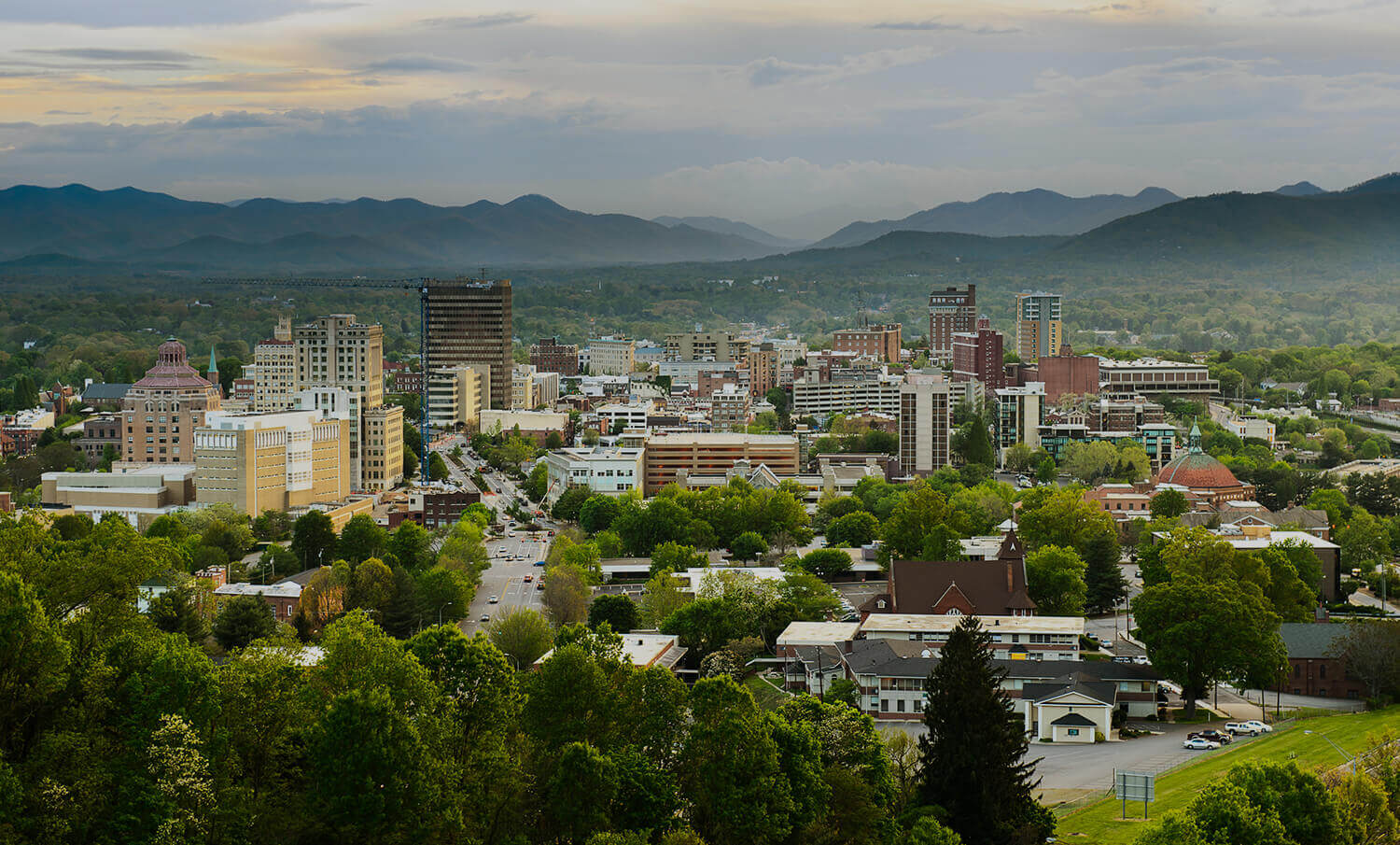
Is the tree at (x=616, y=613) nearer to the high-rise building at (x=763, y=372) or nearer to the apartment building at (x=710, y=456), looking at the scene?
the apartment building at (x=710, y=456)

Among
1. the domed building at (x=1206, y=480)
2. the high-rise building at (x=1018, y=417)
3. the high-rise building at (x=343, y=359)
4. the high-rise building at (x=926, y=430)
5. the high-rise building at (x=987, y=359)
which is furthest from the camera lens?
the high-rise building at (x=987, y=359)

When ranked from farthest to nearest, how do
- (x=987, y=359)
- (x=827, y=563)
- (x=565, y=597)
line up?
(x=987, y=359) → (x=827, y=563) → (x=565, y=597)

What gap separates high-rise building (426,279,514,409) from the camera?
A: 109 meters

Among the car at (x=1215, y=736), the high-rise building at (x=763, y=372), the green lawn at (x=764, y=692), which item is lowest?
the car at (x=1215, y=736)

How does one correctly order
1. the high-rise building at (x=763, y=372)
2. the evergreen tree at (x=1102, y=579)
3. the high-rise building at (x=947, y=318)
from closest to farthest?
the evergreen tree at (x=1102, y=579) → the high-rise building at (x=763, y=372) → the high-rise building at (x=947, y=318)

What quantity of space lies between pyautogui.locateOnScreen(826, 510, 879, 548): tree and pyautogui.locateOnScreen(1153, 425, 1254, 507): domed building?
14.1 m

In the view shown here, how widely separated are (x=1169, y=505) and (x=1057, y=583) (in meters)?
16.7

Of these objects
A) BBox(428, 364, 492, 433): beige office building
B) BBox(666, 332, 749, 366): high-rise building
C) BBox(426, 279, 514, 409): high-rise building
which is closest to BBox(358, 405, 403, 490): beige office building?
BBox(428, 364, 492, 433): beige office building

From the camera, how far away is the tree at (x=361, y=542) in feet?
176

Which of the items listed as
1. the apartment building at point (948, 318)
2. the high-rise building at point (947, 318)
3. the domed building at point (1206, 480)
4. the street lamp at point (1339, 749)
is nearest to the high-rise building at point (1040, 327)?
the apartment building at point (948, 318)

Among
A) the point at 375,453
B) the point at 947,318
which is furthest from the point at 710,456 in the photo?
the point at 947,318

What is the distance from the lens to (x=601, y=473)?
70625 mm

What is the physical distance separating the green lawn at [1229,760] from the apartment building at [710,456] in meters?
40.8

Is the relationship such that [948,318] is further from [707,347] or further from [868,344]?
[707,347]
